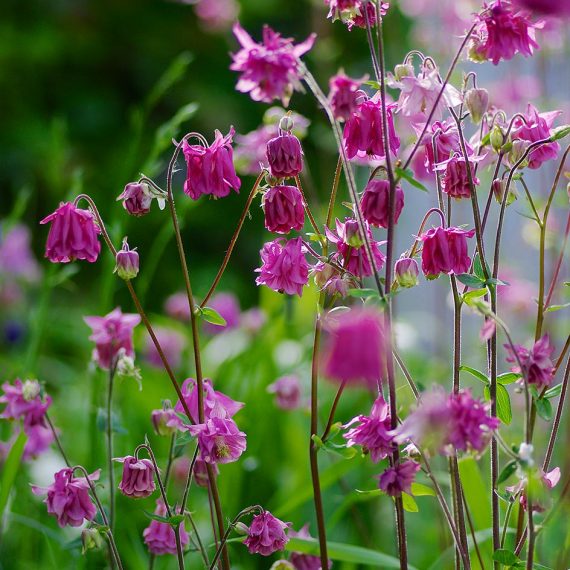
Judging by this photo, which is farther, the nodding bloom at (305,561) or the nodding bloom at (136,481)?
the nodding bloom at (305,561)

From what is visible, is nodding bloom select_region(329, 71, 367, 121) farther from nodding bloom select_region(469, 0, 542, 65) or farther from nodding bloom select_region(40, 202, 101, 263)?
nodding bloom select_region(40, 202, 101, 263)

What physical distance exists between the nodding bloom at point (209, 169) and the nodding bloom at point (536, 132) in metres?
0.44

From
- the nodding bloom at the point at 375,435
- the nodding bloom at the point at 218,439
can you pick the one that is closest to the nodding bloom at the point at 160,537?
the nodding bloom at the point at 218,439

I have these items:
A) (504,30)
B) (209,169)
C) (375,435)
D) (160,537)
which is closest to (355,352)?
(375,435)

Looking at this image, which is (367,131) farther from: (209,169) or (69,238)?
(69,238)

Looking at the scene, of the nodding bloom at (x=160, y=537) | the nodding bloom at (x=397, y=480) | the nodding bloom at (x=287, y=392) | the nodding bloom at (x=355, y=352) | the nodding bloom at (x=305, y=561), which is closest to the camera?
the nodding bloom at (x=355, y=352)

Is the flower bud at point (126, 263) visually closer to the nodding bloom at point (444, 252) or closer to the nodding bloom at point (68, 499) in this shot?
the nodding bloom at point (68, 499)

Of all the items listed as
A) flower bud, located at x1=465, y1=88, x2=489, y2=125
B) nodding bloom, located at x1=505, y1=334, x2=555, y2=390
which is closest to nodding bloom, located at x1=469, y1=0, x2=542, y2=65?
flower bud, located at x1=465, y1=88, x2=489, y2=125

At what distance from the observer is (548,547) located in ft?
6.96

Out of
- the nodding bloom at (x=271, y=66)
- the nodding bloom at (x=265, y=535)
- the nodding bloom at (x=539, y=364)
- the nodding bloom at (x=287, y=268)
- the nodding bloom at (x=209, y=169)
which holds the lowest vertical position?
the nodding bloom at (x=265, y=535)

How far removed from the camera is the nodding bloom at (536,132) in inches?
52.9

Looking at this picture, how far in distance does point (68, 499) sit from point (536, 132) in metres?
0.90

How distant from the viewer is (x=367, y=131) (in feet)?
4.02

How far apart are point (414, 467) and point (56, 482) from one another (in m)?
0.54
